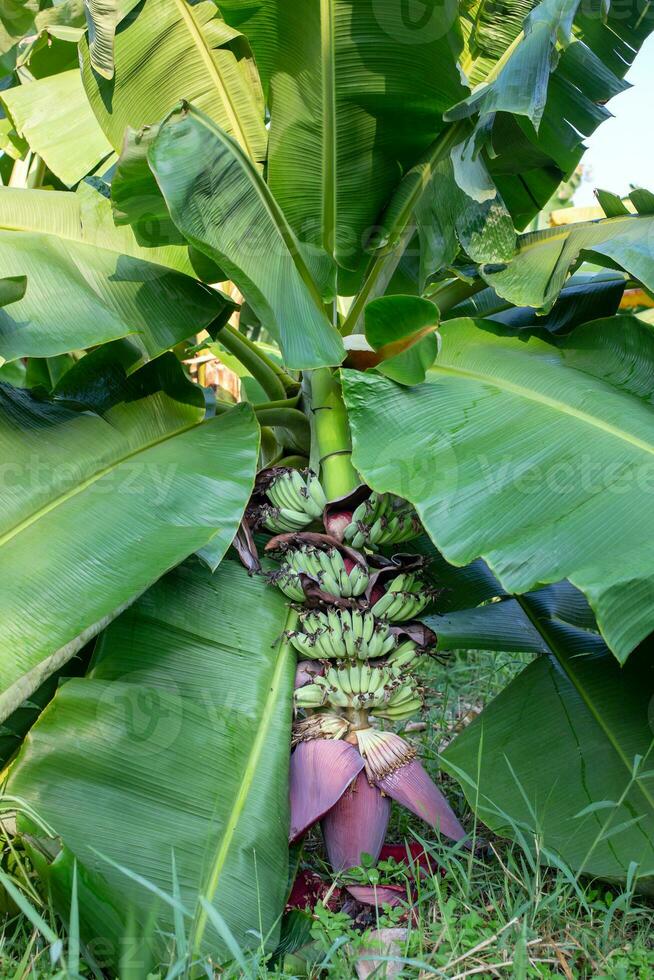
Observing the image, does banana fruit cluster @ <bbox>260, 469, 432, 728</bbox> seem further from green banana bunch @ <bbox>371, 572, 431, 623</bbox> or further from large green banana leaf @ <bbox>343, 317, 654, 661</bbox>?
large green banana leaf @ <bbox>343, 317, 654, 661</bbox>

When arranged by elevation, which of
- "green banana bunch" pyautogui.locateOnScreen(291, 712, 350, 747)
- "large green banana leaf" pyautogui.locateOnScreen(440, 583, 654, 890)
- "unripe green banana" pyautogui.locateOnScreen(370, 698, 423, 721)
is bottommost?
"large green banana leaf" pyautogui.locateOnScreen(440, 583, 654, 890)

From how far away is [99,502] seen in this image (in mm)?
1678

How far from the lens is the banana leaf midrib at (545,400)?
5.31ft

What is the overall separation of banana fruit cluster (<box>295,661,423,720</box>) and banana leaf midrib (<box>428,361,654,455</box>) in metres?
0.66

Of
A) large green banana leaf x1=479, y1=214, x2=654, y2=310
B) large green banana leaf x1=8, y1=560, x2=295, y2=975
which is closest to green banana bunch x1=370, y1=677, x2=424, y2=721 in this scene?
large green banana leaf x1=8, y1=560, x2=295, y2=975

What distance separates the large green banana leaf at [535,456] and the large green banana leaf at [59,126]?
1.22m

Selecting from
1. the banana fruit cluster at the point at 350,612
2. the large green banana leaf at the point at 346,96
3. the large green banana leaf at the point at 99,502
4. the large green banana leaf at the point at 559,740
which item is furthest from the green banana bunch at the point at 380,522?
the large green banana leaf at the point at 346,96

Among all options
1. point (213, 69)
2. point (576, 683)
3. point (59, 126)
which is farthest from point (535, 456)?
point (59, 126)

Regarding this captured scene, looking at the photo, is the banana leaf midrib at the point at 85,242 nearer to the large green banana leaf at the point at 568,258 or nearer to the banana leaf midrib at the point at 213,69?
the banana leaf midrib at the point at 213,69

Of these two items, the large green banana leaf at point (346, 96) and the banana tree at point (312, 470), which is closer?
the banana tree at point (312, 470)

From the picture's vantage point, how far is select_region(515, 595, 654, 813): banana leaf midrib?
5.64 feet

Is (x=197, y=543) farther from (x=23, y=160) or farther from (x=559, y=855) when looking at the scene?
(x=23, y=160)

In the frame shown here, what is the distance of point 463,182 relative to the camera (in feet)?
5.72

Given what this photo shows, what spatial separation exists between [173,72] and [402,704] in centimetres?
159
